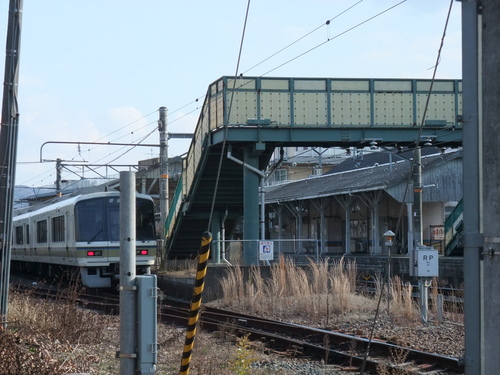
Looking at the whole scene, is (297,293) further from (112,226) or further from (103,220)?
(103,220)

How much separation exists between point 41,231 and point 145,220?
17.0ft

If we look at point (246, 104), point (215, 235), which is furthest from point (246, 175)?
point (215, 235)

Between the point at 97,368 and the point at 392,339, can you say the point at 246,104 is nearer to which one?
the point at 392,339

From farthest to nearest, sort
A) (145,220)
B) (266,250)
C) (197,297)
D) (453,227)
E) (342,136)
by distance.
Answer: (453,227), (342,136), (145,220), (266,250), (197,297)

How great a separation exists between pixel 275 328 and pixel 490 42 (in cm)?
956

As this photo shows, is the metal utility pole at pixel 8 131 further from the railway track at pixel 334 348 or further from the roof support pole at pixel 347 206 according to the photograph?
the roof support pole at pixel 347 206

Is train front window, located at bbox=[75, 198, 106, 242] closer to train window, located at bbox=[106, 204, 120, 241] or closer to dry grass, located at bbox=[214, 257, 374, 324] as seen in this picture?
train window, located at bbox=[106, 204, 120, 241]

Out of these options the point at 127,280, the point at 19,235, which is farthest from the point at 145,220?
the point at 127,280

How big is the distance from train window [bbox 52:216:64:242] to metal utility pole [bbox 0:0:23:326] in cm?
1235

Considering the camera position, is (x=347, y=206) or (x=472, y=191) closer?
(x=472, y=191)

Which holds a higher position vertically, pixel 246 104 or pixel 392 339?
pixel 246 104

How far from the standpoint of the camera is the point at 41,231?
24938 mm

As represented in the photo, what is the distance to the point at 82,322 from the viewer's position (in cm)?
1038

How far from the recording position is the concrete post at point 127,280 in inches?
193
